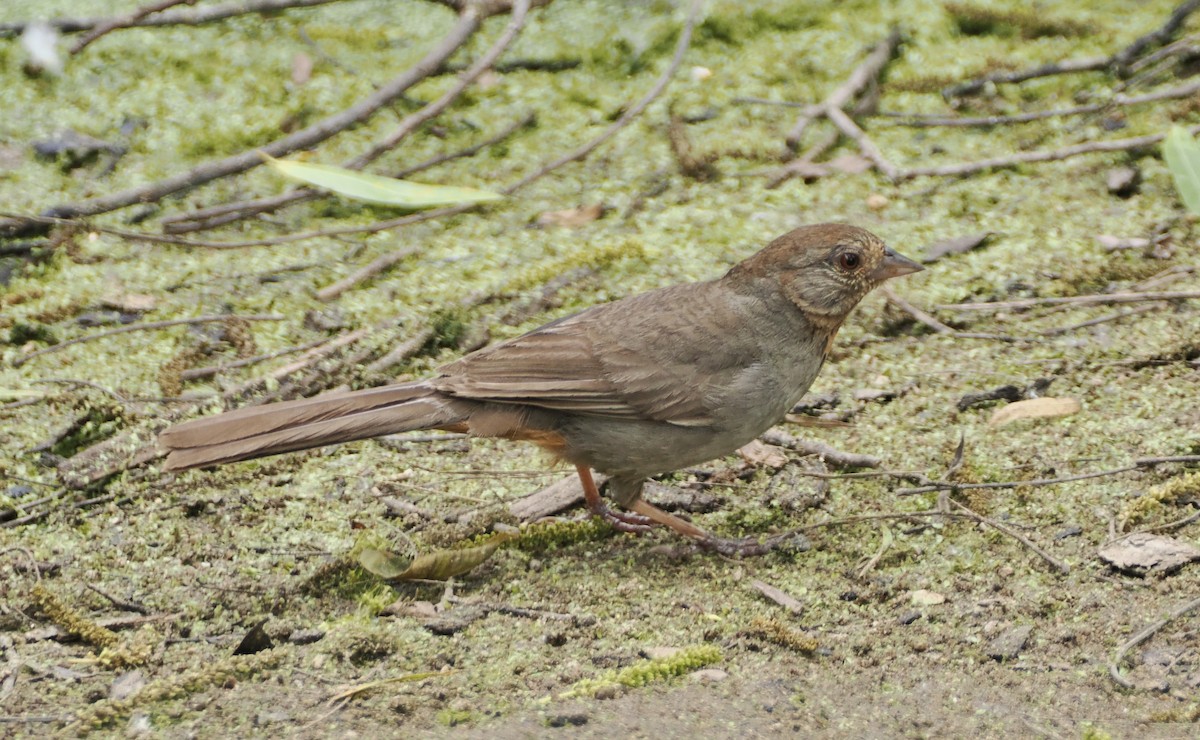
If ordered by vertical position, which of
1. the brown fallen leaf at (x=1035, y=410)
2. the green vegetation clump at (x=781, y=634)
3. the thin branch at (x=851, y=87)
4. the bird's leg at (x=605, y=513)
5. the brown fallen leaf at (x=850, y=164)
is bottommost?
the brown fallen leaf at (x=1035, y=410)

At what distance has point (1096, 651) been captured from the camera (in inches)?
124

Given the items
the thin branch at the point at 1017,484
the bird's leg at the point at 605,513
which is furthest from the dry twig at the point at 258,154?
the thin branch at the point at 1017,484

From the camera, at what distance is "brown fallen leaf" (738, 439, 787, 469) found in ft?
14.1

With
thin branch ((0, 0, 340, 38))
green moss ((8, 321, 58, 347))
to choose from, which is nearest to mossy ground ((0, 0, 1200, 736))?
green moss ((8, 321, 58, 347))

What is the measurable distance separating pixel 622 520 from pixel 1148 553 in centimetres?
150

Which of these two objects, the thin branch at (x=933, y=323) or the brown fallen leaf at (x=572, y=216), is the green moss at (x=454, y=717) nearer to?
the thin branch at (x=933, y=323)

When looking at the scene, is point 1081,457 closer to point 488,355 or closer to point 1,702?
point 488,355

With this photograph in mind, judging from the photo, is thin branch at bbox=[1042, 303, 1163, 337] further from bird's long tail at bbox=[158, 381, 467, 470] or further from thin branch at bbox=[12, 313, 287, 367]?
thin branch at bbox=[12, 313, 287, 367]

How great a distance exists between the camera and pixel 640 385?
3.85 m

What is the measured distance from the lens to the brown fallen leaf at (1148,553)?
3.43 m

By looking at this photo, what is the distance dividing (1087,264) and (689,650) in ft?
9.20

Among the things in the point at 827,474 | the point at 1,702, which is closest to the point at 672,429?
the point at 827,474

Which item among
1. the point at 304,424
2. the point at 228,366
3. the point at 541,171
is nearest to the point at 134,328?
the point at 228,366

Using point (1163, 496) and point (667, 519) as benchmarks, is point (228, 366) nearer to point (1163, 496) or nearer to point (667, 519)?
point (667, 519)
